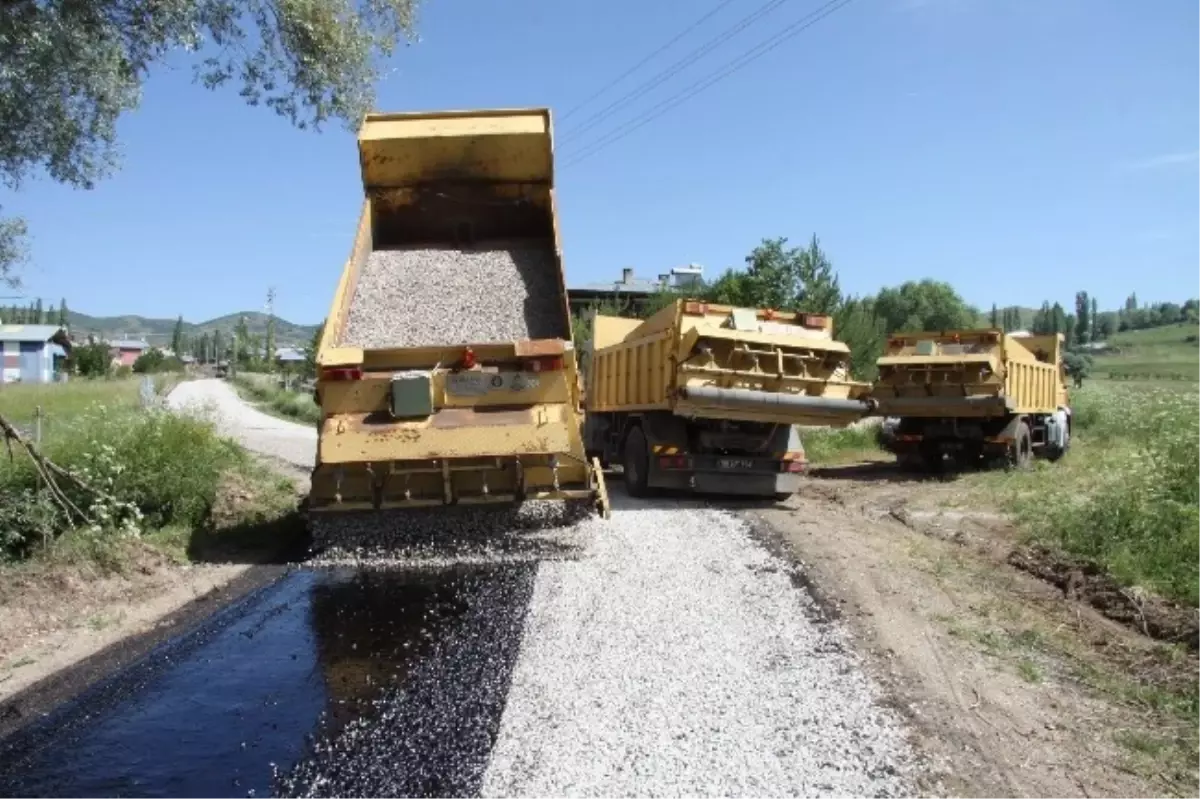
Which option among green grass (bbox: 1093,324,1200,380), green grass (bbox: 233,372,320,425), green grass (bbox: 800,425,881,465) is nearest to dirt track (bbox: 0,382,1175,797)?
green grass (bbox: 800,425,881,465)

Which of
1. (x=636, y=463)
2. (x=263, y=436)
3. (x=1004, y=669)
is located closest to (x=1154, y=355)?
(x=263, y=436)

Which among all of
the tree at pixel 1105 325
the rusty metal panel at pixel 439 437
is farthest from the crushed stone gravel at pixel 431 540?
the tree at pixel 1105 325

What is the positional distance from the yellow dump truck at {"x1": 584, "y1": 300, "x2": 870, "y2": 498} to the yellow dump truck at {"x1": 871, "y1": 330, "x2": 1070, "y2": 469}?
4951 mm

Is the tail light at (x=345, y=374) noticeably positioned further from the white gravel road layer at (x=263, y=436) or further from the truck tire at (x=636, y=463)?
the truck tire at (x=636, y=463)

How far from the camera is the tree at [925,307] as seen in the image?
10175 cm

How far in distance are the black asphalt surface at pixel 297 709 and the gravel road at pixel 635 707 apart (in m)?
0.02

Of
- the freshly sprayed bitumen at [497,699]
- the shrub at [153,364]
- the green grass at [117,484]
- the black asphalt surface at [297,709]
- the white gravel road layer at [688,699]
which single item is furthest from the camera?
the shrub at [153,364]

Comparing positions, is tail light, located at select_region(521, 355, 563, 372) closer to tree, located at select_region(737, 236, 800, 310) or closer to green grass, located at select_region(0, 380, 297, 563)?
green grass, located at select_region(0, 380, 297, 563)

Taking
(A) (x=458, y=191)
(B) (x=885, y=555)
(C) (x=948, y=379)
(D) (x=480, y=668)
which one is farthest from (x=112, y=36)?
(C) (x=948, y=379)

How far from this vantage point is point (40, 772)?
4.27 meters

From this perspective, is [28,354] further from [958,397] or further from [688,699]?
[688,699]

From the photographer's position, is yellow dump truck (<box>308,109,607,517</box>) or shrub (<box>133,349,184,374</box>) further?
shrub (<box>133,349,184,374</box>)

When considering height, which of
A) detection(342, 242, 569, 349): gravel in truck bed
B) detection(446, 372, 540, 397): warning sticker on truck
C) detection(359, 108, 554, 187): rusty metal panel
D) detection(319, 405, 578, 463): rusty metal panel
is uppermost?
detection(359, 108, 554, 187): rusty metal panel

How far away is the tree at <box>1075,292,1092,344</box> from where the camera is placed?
117m
